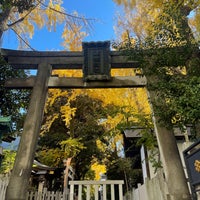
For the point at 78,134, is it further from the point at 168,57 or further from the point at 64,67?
the point at 168,57

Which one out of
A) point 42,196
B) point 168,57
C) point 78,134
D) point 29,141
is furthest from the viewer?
point 78,134

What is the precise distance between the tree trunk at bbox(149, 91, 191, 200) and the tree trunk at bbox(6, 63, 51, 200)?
9.31 feet

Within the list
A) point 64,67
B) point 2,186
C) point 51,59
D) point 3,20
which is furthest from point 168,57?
point 3,20

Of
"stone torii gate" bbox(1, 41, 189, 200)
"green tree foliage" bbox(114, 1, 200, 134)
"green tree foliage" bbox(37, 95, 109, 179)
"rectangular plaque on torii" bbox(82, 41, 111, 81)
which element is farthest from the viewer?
"green tree foliage" bbox(37, 95, 109, 179)

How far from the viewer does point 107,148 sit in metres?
17.7

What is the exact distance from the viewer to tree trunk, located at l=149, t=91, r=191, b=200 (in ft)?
14.4

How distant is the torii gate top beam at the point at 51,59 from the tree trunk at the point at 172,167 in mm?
1612

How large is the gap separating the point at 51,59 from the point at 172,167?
14.0 feet

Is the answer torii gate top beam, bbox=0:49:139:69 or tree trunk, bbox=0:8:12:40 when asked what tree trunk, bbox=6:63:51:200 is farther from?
tree trunk, bbox=0:8:12:40

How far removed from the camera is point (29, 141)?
5.04 meters

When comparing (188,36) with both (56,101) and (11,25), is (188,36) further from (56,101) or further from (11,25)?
(56,101)

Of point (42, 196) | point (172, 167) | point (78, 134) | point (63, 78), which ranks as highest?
point (78, 134)

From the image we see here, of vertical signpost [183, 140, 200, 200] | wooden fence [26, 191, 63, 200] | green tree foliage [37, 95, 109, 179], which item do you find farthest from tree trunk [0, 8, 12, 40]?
green tree foliage [37, 95, 109, 179]

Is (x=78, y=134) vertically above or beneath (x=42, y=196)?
above
